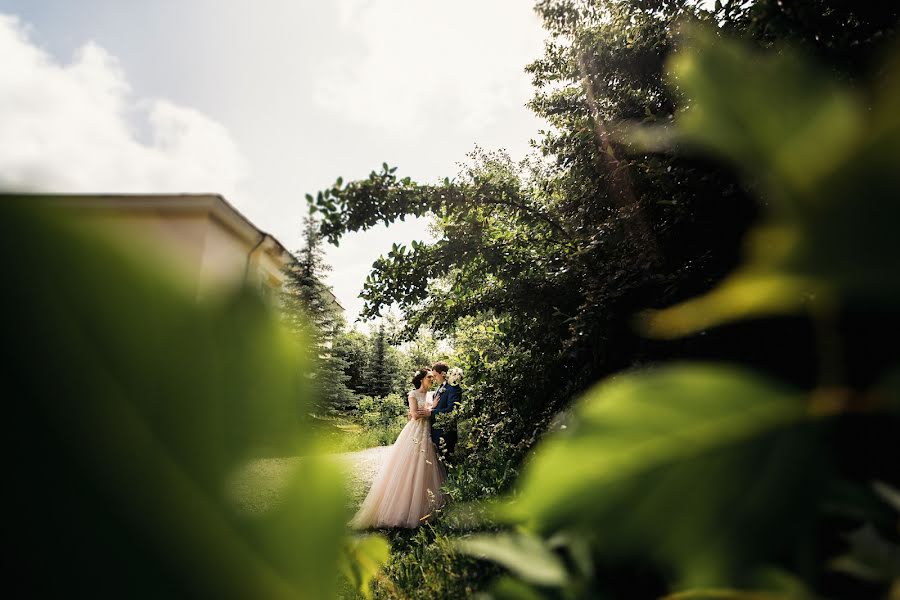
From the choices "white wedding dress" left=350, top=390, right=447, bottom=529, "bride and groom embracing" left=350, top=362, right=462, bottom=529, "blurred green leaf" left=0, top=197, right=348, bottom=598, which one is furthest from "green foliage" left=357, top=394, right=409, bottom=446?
"blurred green leaf" left=0, top=197, right=348, bottom=598

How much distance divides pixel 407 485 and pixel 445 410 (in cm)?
137

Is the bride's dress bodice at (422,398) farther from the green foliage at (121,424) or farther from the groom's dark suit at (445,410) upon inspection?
the green foliage at (121,424)

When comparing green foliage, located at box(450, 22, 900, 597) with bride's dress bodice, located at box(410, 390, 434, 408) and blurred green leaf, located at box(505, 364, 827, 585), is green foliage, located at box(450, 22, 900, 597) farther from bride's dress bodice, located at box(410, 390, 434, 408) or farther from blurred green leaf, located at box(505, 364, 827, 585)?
bride's dress bodice, located at box(410, 390, 434, 408)

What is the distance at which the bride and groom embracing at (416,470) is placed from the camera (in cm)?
676

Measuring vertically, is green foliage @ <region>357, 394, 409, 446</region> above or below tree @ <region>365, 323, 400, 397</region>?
below

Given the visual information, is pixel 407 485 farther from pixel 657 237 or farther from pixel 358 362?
pixel 358 362

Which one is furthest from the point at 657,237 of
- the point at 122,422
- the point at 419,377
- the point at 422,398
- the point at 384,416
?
the point at 384,416

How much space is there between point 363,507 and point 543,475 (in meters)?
7.65

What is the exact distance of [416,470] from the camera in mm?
7348

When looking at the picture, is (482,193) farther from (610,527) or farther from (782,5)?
(610,527)

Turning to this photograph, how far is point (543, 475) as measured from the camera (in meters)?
0.17

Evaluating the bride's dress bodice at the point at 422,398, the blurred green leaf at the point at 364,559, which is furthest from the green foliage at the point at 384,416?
the blurred green leaf at the point at 364,559

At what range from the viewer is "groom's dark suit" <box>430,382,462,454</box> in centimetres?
791

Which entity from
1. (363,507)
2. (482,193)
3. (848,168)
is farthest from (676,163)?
(363,507)
